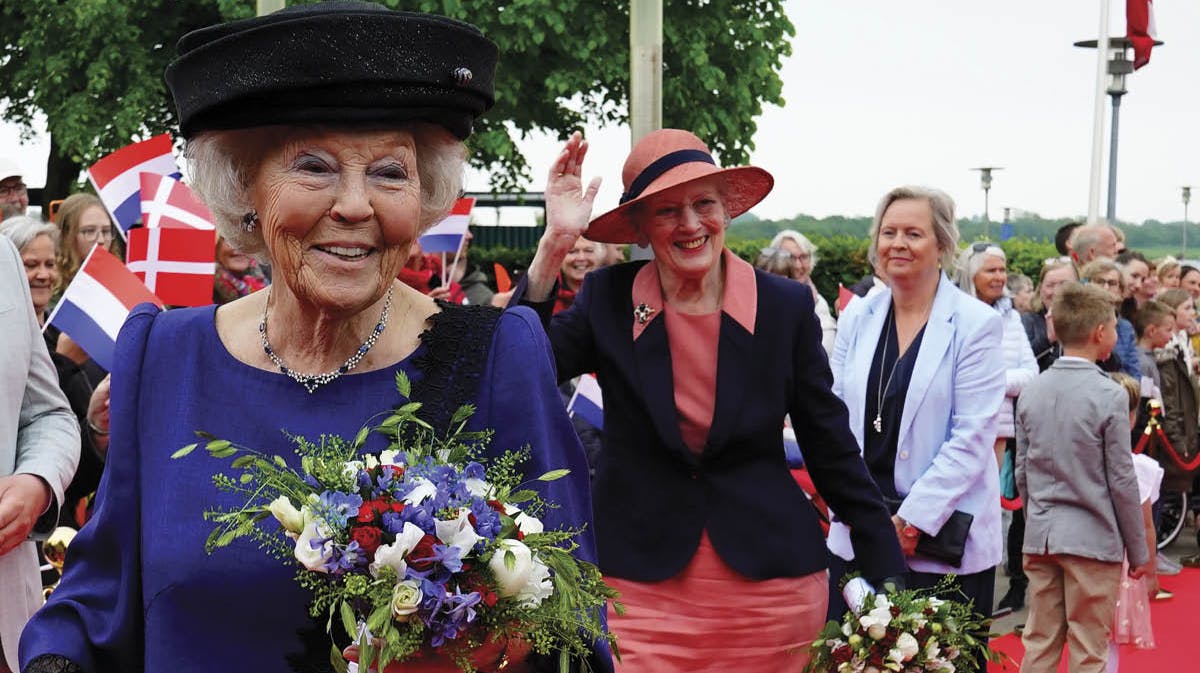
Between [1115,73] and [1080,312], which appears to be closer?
[1080,312]

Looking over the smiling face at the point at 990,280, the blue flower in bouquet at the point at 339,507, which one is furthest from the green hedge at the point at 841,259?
the blue flower in bouquet at the point at 339,507

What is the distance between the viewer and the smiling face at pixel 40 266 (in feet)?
19.7

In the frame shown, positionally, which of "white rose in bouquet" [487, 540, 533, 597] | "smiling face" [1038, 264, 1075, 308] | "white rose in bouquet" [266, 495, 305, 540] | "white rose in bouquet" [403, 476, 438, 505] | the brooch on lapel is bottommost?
"smiling face" [1038, 264, 1075, 308]

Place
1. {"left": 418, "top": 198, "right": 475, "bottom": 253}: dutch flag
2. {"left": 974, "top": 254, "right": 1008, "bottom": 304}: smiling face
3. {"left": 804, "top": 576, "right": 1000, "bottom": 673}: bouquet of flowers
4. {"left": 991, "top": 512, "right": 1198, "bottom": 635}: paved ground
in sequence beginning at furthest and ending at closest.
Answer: {"left": 974, "top": 254, "right": 1008, "bottom": 304}: smiling face < {"left": 418, "top": 198, "right": 475, "bottom": 253}: dutch flag < {"left": 991, "top": 512, "right": 1198, "bottom": 635}: paved ground < {"left": 804, "top": 576, "right": 1000, "bottom": 673}: bouquet of flowers

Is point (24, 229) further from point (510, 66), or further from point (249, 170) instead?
point (510, 66)

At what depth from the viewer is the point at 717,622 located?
13.8 ft

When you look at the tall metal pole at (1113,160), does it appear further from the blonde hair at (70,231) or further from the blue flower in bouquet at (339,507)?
the blue flower in bouquet at (339,507)

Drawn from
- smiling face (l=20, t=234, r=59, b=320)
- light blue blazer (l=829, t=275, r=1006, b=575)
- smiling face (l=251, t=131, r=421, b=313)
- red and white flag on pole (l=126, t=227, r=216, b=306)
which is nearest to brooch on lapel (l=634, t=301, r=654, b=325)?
light blue blazer (l=829, t=275, r=1006, b=575)

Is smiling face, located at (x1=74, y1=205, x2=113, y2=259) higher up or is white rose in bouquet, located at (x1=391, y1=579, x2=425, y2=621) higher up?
smiling face, located at (x1=74, y1=205, x2=113, y2=259)

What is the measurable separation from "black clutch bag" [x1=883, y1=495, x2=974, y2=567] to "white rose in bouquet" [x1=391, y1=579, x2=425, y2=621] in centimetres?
357

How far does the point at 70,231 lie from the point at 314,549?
5571 millimetres

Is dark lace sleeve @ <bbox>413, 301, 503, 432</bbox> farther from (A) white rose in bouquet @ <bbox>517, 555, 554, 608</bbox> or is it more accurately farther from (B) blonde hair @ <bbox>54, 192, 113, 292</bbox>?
(B) blonde hair @ <bbox>54, 192, 113, 292</bbox>

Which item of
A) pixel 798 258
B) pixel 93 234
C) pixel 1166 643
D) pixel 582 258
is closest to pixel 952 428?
pixel 582 258

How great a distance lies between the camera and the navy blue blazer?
13.6 feet
